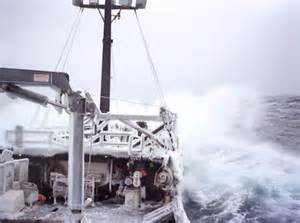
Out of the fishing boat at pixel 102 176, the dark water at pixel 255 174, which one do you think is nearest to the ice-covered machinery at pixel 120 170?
the fishing boat at pixel 102 176

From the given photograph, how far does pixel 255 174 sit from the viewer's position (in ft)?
39.6

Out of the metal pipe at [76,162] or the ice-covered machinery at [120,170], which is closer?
the metal pipe at [76,162]

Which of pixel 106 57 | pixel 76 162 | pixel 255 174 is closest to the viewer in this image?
pixel 76 162

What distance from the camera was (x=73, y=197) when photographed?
3.89m

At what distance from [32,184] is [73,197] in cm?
301

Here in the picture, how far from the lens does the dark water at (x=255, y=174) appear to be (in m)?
9.07

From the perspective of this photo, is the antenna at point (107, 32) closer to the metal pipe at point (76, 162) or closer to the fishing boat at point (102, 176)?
the fishing boat at point (102, 176)

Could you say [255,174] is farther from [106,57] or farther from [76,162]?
[76,162]

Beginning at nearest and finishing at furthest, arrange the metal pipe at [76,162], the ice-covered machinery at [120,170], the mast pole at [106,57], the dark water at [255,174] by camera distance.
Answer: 1. the metal pipe at [76,162]
2. the ice-covered machinery at [120,170]
3. the dark water at [255,174]
4. the mast pole at [106,57]

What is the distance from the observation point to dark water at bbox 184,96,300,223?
29.8ft

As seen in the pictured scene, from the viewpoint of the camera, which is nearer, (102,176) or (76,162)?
(76,162)

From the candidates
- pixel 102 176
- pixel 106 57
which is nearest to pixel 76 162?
pixel 102 176

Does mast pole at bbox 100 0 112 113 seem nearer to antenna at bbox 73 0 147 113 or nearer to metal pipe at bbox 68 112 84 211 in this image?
antenna at bbox 73 0 147 113

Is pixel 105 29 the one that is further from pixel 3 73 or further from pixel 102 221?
pixel 3 73
